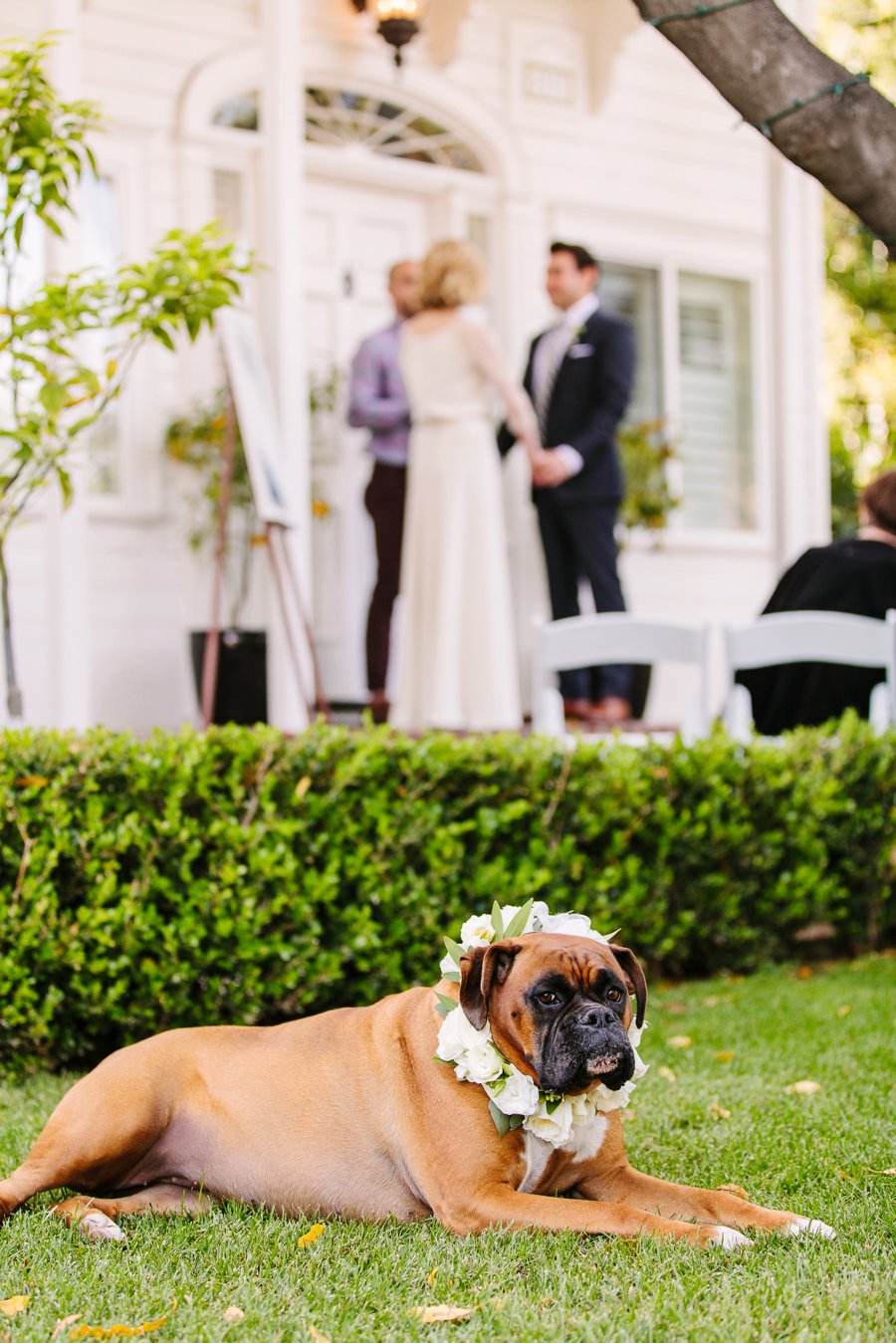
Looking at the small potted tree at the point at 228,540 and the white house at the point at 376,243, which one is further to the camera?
the small potted tree at the point at 228,540

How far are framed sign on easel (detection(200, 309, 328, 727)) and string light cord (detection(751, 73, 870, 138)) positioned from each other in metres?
3.64

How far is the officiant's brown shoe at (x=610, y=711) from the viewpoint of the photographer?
8094 mm

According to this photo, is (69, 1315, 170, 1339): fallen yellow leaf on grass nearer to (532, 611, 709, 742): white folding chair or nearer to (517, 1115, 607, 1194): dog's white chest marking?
(517, 1115, 607, 1194): dog's white chest marking

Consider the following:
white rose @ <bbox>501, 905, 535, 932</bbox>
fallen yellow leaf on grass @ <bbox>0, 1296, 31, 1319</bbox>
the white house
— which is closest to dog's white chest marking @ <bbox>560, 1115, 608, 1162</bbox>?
white rose @ <bbox>501, 905, 535, 932</bbox>

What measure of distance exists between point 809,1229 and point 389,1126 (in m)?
0.83

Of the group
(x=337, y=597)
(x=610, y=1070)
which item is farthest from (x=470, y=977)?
(x=337, y=597)

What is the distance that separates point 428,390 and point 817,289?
385cm

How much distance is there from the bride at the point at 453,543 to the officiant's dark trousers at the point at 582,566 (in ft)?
2.09

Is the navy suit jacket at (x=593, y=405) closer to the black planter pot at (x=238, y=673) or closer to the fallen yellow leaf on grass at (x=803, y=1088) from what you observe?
the black planter pot at (x=238, y=673)

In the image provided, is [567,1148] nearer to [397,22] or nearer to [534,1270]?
[534,1270]

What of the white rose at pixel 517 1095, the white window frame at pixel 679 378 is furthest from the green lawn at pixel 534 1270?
the white window frame at pixel 679 378

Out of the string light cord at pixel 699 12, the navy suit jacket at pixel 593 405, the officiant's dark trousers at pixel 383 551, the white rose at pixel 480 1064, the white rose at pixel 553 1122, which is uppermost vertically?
the string light cord at pixel 699 12

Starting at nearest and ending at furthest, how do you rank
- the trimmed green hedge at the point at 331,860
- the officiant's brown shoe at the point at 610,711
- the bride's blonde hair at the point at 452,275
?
the trimmed green hedge at the point at 331,860, the bride's blonde hair at the point at 452,275, the officiant's brown shoe at the point at 610,711

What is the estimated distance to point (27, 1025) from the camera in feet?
13.8
